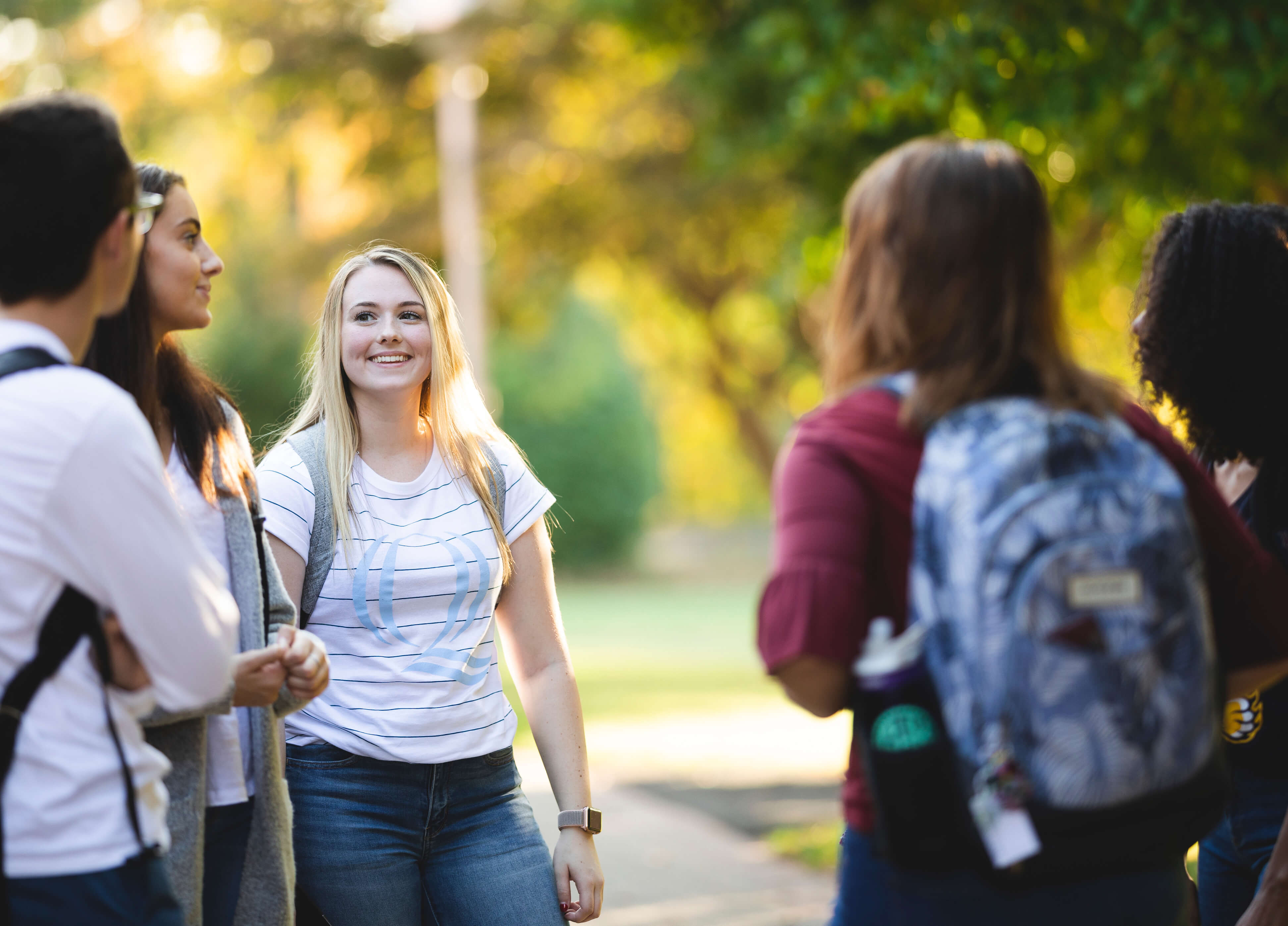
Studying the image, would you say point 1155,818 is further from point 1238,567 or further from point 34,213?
point 34,213

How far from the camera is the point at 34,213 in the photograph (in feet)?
5.75

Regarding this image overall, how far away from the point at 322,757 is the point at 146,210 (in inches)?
44.6

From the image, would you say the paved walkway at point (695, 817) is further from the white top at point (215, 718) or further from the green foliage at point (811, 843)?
the white top at point (215, 718)

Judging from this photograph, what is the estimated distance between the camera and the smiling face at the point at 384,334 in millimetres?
3000

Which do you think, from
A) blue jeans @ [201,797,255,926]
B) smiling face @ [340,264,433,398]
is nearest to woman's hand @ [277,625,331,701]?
blue jeans @ [201,797,255,926]

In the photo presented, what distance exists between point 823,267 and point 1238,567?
5.95 metres

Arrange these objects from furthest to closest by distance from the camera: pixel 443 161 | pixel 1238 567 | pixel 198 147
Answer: pixel 198 147 < pixel 443 161 < pixel 1238 567

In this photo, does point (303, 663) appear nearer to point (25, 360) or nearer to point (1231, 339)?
point (25, 360)

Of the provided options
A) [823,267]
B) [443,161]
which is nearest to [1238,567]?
[823,267]

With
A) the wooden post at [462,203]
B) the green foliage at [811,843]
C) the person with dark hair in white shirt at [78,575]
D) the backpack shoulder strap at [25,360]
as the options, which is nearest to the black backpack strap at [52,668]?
the person with dark hair in white shirt at [78,575]

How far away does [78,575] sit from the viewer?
1694 mm

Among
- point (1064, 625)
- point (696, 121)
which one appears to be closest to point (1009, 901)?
point (1064, 625)

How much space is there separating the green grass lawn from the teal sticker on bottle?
2.03m

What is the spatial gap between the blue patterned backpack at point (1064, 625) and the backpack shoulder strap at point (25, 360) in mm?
1120
